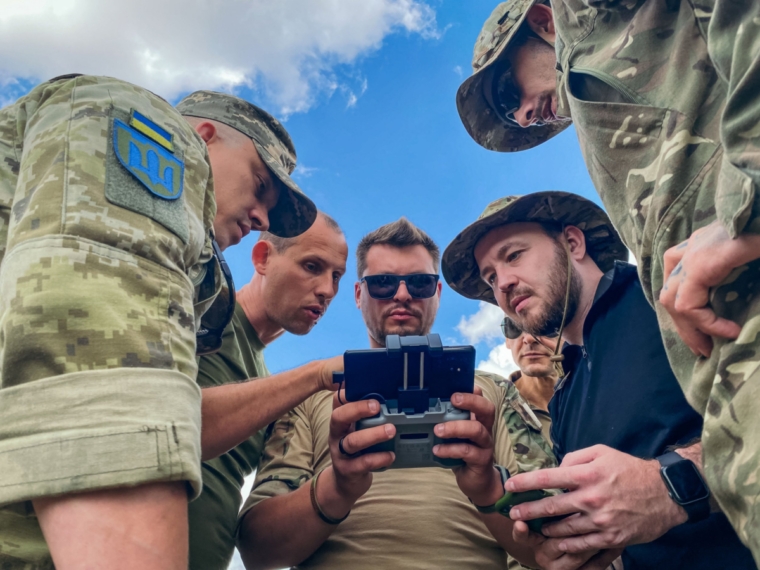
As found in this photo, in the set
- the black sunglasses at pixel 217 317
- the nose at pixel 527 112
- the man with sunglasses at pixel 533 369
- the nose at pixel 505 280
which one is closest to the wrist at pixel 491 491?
the black sunglasses at pixel 217 317

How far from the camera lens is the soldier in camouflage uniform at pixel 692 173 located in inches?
45.1

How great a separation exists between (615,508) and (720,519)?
1.46 ft

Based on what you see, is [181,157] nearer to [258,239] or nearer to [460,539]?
[460,539]

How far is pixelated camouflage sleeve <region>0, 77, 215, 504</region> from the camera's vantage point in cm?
98

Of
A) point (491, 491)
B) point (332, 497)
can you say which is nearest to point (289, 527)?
point (332, 497)

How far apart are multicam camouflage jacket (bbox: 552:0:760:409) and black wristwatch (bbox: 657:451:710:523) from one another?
0.56m

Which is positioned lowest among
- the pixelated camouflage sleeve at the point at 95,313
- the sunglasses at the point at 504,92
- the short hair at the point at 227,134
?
the pixelated camouflage sleeve at the point at 95,313

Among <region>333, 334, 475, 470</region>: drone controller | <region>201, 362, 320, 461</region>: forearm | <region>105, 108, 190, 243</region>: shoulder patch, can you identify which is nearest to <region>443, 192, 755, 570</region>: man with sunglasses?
<region>333, 334, 475, 470</region>: drone controller

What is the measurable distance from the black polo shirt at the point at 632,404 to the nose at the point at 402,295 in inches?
53.5

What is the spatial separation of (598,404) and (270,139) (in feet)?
7.23

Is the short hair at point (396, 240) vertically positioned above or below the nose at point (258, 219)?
above

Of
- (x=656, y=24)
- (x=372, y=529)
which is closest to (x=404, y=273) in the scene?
(x=372, y=529)

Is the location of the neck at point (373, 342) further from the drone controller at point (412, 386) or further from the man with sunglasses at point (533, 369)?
the drone controller at point (412, 386)

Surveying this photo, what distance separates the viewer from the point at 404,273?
4285mm
